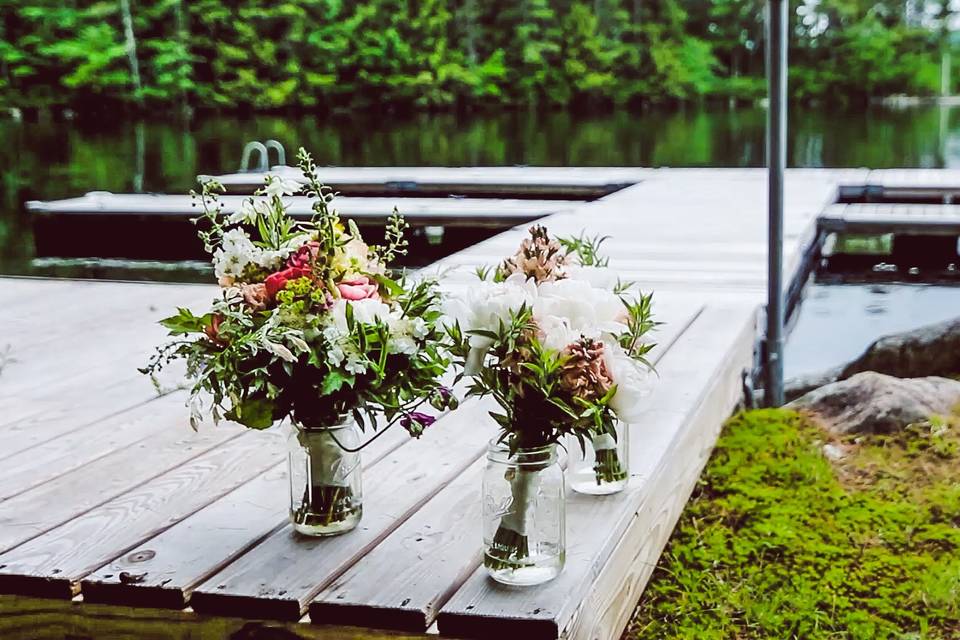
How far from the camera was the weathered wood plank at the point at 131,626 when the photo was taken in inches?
61.2

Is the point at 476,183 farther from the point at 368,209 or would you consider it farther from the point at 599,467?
the point at 599,467

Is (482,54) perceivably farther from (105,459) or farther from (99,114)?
(105,459)

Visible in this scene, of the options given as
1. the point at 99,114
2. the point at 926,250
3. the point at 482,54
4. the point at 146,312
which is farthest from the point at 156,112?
the point at 146,312

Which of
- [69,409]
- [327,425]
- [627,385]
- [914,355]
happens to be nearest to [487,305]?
[627,385]

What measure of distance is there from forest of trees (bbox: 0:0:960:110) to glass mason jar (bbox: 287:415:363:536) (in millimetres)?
26489

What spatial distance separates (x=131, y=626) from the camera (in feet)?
5.36

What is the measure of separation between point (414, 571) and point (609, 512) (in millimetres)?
376

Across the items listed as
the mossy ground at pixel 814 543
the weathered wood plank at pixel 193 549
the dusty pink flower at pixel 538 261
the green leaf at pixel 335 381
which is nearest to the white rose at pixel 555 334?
the dusty pink flower at pixel 538 261

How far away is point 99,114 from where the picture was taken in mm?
26906

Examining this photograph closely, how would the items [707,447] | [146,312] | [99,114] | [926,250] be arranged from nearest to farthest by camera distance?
[707,447], [146,312], [926,250], [99,114]

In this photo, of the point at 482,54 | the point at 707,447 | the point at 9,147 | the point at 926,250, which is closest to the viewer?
the point at 707,447

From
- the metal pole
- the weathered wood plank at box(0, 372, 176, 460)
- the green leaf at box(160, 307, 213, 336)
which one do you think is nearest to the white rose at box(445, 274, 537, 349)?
the green leaf at box(160, 307, 213, 336)

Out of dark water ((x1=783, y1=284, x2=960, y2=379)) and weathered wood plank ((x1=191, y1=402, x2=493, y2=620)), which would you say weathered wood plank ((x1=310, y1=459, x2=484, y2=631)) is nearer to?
weathered wood plank ((x1=191, y1=402, x2=493, y2=620))

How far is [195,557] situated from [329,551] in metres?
0.20
